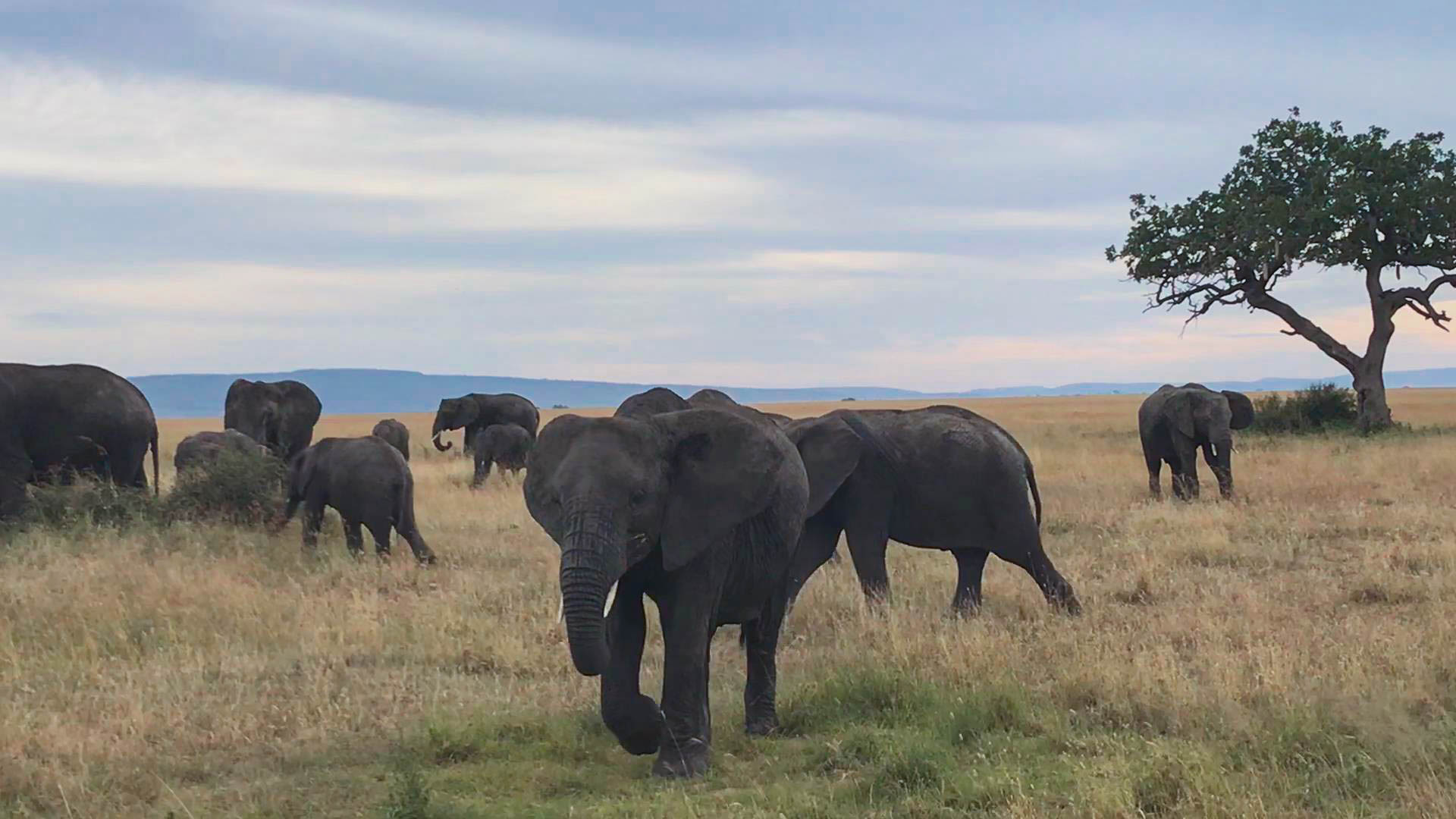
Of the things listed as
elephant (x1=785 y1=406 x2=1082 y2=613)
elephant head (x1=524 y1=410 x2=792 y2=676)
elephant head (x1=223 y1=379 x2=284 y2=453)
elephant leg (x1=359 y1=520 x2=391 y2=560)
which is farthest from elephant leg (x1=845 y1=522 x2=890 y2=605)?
elephant head (x1=223 y1=379 x2=284 y2=453)

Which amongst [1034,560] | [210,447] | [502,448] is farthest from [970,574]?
[502,448]

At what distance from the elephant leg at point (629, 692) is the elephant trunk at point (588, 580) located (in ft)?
1.87

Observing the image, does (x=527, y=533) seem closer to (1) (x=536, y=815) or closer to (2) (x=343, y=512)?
(2) (x=343, y=512)

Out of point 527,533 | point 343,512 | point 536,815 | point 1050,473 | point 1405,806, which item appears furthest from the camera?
point 1050,473

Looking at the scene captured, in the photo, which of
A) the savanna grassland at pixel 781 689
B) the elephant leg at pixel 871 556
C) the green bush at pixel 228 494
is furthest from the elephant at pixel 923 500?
the green bush at pixel 228 494

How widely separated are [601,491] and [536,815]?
1539 millimetres

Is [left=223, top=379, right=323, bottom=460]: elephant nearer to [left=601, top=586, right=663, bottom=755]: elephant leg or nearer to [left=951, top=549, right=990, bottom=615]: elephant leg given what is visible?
[left=951, top=549, right=990, bottom=615]: elephant leg

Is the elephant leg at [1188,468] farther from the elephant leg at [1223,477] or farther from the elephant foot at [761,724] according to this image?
the elephant foot at [761,724]

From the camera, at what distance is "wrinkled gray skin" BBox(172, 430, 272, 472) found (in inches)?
670

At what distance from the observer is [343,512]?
558 inches

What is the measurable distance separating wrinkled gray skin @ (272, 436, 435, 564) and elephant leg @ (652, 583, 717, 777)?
7746mm

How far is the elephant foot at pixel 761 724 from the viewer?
7699 millimetres

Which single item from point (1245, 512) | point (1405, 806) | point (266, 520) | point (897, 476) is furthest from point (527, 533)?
point (1405, 806)

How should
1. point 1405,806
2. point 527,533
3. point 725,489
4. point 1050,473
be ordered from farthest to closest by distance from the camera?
point 1050,473, point 527,533, point 725,489, point 1405,806
